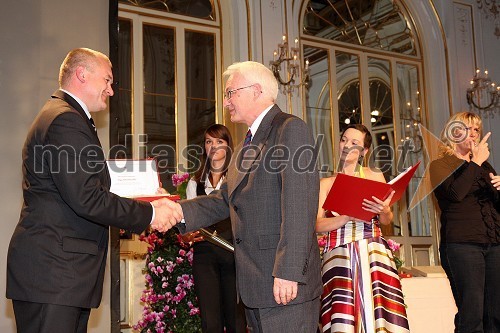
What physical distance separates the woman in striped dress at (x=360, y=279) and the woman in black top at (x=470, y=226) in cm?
47

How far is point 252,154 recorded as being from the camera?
265cm

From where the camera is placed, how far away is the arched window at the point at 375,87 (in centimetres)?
775

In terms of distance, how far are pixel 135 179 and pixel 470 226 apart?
6.47 ft

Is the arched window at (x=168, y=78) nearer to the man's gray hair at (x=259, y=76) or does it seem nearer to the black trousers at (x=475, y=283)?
the black trousers at (x=475, y=283)

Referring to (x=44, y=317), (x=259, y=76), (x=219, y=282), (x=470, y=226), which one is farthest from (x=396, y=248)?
(x=44, y=317)

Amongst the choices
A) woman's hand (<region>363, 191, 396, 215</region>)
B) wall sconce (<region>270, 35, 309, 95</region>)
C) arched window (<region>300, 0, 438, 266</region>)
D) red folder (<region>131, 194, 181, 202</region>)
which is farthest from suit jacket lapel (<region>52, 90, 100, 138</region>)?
arched window (<region>300, 0, 438, 266</region>)

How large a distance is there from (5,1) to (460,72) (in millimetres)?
6407

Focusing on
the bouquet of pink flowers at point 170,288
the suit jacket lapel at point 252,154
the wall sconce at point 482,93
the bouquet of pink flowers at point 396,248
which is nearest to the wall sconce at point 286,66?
the bouquet of pink flowers at point 396,248

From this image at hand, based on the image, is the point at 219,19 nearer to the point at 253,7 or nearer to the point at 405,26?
the point at 253,7

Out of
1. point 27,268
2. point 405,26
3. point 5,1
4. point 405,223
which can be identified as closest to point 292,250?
point 27,268

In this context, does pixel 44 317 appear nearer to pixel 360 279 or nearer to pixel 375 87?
pixel 360 279

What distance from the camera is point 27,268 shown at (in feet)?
7.77

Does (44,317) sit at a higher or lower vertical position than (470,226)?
lower

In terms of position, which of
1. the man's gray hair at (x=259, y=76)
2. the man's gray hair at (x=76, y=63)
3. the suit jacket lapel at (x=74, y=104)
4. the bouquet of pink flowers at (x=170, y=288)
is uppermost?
the man's gray hair at (x=76, y=63)
